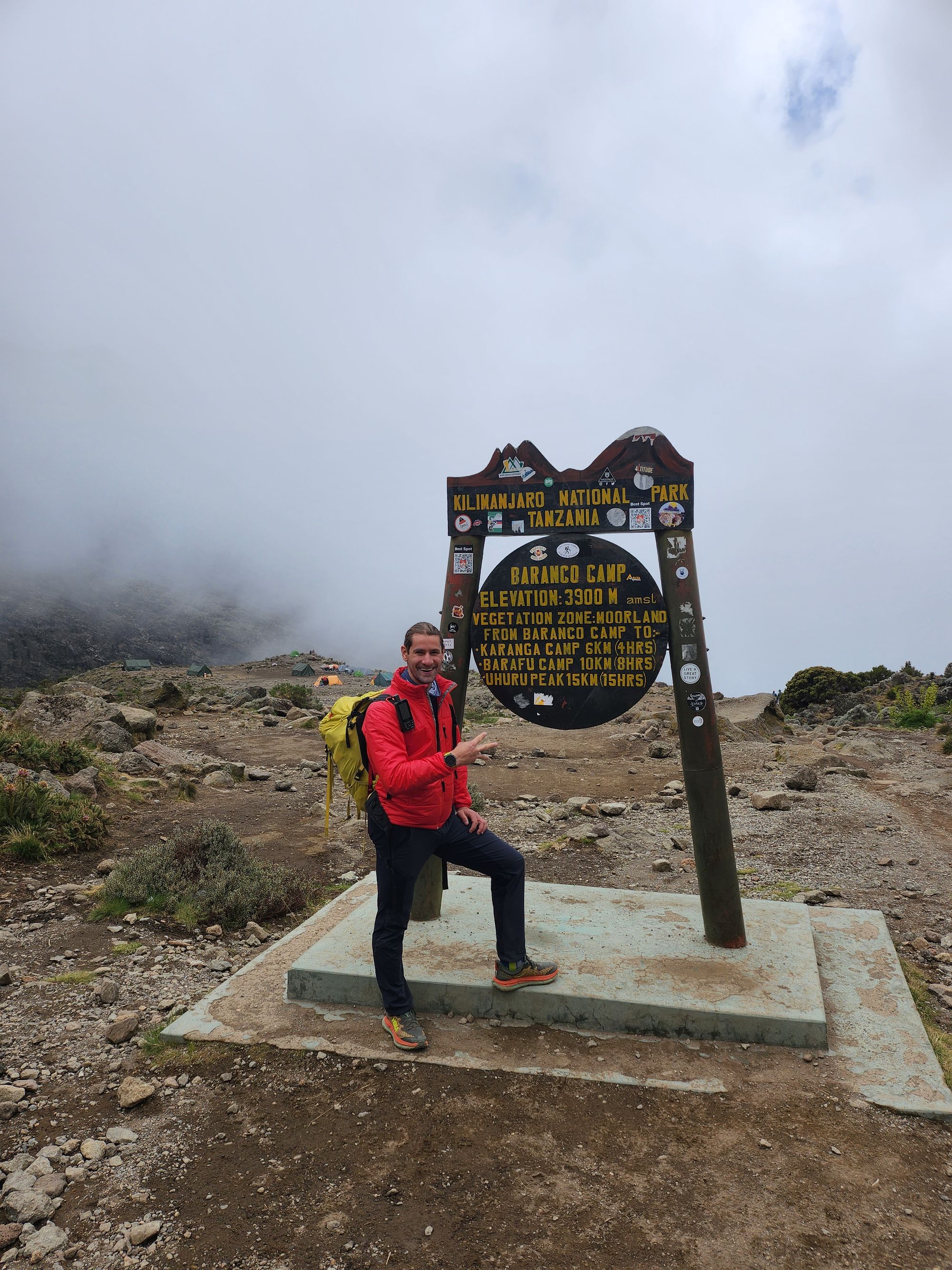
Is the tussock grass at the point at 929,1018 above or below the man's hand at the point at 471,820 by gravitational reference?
below

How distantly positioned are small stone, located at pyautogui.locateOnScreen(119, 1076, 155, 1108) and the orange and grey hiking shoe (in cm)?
190

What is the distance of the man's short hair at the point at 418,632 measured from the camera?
403 cm

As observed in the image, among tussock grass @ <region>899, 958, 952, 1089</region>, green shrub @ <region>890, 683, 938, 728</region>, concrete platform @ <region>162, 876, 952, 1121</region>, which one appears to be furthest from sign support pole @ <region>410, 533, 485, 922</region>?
green shrub @ <region>890, 683, 938, 728</region>

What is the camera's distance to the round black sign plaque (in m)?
5.20

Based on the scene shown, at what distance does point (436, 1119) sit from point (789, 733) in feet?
60.0

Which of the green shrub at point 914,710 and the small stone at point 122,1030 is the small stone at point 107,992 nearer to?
the small stone at point 122,1030

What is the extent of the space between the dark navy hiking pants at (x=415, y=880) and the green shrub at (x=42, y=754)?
7.66 meters

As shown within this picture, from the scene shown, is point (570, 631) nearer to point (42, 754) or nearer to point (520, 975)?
point (520, 975)

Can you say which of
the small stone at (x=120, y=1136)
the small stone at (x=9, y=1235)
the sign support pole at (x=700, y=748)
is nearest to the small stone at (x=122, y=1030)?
the small stone at (x=120, y=1136)

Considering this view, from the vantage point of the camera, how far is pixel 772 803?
10500 mm

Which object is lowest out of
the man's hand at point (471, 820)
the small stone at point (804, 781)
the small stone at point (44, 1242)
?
the small stone at point (44, 1242)

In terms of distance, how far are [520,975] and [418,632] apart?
212cm

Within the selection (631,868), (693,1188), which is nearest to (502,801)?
(631,868)

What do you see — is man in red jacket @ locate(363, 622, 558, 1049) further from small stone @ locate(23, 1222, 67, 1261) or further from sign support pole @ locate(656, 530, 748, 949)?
small stone @ locate(23, 1222, 67, 1261)
